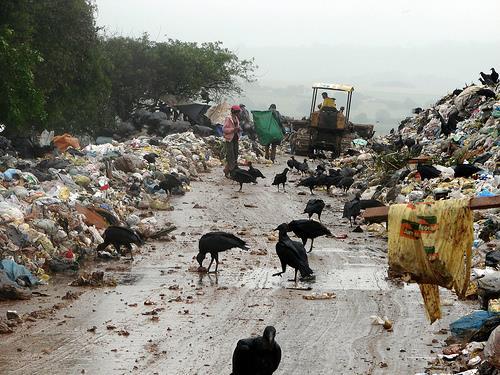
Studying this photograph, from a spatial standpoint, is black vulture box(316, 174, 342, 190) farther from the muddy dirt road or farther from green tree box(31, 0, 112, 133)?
green tree box(31, 0, 112, 133)

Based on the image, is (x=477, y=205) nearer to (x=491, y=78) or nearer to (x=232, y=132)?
(x=232, y=132)

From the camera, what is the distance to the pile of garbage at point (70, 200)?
32.9 ft

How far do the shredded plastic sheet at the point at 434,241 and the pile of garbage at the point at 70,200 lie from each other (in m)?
4.47

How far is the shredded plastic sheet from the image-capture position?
5.89 m

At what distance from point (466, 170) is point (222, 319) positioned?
6759 mm

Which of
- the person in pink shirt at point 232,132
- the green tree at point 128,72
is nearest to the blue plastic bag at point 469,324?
the person in pink shirt at point 232,132

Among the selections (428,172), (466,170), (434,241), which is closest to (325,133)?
(428,172)

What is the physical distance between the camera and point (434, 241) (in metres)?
5.97

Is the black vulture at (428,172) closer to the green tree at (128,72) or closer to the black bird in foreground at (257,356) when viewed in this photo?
the black bird in foreground at (257,356)

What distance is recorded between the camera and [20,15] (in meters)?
17.9

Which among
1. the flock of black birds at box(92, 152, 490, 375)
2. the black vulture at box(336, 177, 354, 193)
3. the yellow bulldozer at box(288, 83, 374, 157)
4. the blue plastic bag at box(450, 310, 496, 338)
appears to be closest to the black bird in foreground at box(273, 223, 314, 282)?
the flock of black birds at box(92, 152, 490, 375)

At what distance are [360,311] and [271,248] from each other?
3.44m

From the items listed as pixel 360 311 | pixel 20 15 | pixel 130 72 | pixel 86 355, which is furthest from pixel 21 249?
pixel 130 72

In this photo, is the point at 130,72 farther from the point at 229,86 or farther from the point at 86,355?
the point at 86,355
